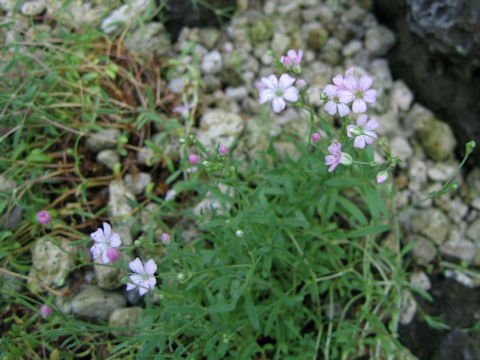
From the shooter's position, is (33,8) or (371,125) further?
(33,8)

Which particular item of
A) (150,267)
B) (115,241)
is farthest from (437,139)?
(115,241)

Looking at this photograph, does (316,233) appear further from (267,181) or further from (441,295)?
(441,295)

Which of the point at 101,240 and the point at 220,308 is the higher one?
the point at 101,240

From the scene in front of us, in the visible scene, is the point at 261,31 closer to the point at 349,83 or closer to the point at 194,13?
the point at 194,13

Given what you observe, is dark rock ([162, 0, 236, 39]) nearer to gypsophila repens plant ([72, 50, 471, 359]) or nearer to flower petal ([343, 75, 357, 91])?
gypsophila repens plant ([72, 50, 471, 359])

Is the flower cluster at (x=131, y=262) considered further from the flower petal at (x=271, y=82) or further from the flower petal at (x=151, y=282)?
the flower petal at (x=271, y=82)

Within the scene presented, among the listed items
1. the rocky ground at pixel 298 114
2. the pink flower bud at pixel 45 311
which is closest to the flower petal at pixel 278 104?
the rocky ground at pixel 298 114
